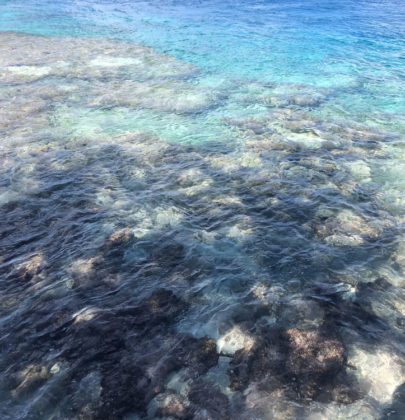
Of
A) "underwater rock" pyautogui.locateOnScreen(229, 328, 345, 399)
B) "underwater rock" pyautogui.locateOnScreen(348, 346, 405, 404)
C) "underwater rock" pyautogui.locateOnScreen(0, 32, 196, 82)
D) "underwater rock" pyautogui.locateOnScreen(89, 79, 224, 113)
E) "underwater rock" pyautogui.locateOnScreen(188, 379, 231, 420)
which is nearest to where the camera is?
"underwater rock" pyautogui.locateOnScreen(188, 379, 231, 420)

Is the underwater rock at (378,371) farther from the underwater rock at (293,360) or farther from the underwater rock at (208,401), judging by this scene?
the underwater rock at (208,401)

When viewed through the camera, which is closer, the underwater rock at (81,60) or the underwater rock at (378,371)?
the underwater rock at (378,371)

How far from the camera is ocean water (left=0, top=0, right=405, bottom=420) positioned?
6.03 meters

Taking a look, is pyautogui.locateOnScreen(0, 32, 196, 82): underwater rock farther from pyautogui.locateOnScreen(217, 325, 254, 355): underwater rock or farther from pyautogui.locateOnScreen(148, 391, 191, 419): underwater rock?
pyautogui.locateOnScreen(148, 391, 191, 419): underwater rock

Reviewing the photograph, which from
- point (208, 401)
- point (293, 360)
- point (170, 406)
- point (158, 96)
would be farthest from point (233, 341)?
point (158, 96)

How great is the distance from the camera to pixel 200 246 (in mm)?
9031

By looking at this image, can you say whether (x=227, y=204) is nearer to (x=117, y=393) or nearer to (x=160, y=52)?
(x=117, y=393)

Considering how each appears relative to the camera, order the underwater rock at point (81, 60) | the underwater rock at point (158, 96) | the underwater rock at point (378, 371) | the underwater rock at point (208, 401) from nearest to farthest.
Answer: the underwater rock at point (208, 401) < the underwater rock at point (378, 371) < the underwater rock at point (158, 96) < the underwater rock at point (81, 60)

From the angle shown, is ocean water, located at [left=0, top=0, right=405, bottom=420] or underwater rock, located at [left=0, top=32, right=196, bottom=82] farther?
underwater rock, located at [left=0, top=32, right=196, bottom=82]

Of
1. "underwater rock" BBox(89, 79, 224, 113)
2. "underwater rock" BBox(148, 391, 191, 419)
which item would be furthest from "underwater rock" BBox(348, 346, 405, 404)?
"underwater rock" BBox(89, 79, 224, 113)

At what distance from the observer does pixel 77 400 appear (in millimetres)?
5809

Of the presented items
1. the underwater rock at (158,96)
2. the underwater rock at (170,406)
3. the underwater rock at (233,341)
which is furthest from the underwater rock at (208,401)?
the underwater rock at (158,96)

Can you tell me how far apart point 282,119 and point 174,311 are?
11.0 metres

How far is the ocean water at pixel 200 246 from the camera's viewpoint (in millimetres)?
6027
